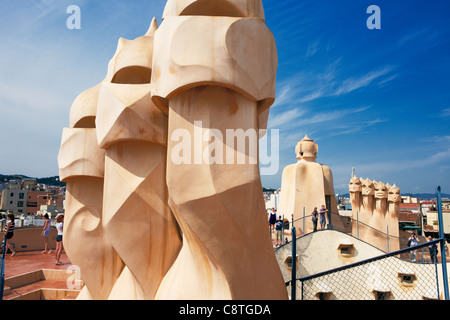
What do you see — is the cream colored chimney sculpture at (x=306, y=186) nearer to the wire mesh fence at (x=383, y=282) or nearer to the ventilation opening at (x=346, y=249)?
the ventilation opening at (x=346, y=249)

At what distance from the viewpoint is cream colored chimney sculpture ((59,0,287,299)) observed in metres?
3.66

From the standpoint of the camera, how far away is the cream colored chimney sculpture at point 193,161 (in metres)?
3.66

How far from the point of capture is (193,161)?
372 cm

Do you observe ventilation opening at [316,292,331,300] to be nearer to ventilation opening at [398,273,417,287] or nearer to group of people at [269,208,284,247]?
group of people at [269,208,284,247]

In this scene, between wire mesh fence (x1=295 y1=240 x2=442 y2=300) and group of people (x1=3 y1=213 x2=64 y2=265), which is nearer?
group of people (x1=3 y1=213 x2=64 y2=265)

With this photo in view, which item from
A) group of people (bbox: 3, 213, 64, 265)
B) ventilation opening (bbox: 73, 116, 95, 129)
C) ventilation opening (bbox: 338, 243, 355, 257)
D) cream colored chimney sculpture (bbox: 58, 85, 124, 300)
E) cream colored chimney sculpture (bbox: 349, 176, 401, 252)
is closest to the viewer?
cream colored chimney sculpture (bbox: 58, 85, 124, 300)

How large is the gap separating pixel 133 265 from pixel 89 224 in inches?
62.9

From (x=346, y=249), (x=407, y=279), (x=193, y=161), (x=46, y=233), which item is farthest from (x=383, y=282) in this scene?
(x=46, y=233)

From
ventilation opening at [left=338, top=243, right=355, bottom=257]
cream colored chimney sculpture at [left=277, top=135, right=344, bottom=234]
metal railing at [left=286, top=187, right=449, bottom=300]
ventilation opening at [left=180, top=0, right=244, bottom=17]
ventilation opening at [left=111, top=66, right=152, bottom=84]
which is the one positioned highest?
ventilation opening at [left=180, top=0, right=244, bottom=17]

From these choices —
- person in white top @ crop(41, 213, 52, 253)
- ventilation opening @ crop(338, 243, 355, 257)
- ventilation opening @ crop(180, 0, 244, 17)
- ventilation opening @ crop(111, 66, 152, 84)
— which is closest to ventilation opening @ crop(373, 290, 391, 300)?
ventilation opening @ crop(338, 243, 355, 257)

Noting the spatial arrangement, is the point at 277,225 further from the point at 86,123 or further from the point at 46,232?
the point at 46,232

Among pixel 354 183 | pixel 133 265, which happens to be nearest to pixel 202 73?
pixel 133 265

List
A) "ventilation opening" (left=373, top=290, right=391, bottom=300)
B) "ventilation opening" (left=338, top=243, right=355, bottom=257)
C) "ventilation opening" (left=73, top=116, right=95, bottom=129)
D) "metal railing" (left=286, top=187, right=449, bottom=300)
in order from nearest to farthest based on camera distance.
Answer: "ventilation opening" (left=73, top=116, right=95, bottom=129)
"metal railing" (left=286, top=187, right=449, bottom=300)
"ventilation opening" (left=373, top=290, right=391, bottom=300)
"ventilation opening" (left=338, top=243, right=355, bottom=257)

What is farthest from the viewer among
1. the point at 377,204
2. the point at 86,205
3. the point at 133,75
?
the point at 377,204
